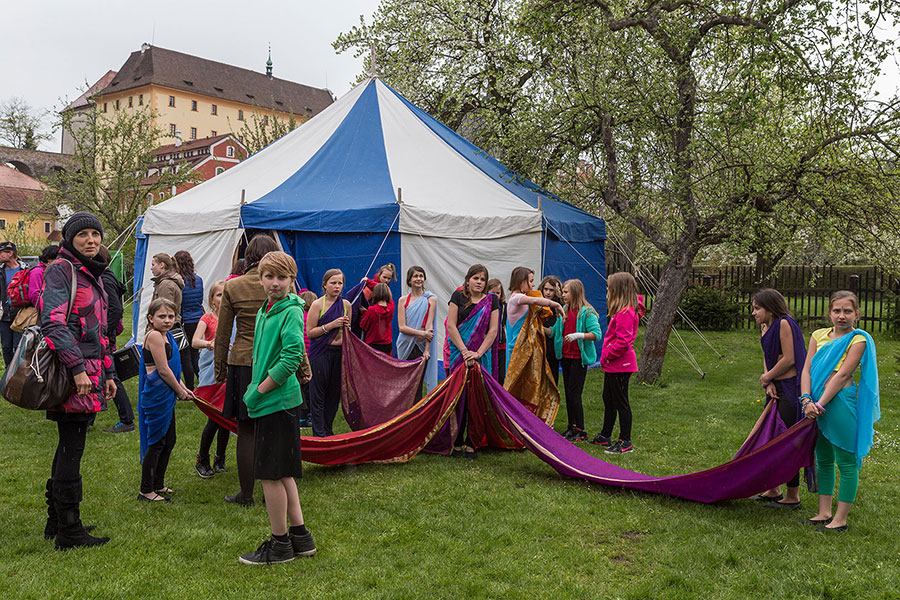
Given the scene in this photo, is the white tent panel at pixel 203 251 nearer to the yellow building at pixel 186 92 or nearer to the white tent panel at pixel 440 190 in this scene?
the white tent panel at pixel 440 190

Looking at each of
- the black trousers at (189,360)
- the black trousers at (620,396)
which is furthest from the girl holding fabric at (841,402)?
the black trousers at (189,360)

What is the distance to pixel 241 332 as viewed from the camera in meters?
4.35

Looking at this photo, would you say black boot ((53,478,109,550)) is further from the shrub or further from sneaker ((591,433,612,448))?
the shrub

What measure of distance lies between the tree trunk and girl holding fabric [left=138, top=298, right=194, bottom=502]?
6765mm

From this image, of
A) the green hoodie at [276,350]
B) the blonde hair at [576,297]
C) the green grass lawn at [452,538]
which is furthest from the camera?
the blonde hair at [576,297]

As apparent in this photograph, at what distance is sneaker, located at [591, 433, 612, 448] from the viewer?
6513mm

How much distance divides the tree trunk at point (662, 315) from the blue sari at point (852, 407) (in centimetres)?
553

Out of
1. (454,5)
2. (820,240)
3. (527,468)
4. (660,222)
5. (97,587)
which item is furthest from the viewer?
(454,5)

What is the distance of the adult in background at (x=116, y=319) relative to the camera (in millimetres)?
5443

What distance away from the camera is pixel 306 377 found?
4066 millimetres

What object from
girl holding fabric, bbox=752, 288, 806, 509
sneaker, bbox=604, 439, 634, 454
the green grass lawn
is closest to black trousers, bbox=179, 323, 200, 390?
the green grass lawn

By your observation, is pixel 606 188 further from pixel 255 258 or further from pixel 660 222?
pixel 255 258

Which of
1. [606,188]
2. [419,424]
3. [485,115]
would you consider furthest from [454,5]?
[419,424]

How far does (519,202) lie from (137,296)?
528cm
